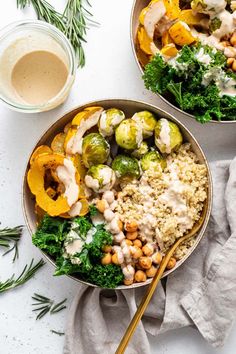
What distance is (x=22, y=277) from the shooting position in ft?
8.29

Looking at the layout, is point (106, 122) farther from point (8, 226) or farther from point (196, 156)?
point (8, 226)

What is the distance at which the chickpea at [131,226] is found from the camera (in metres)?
2.21

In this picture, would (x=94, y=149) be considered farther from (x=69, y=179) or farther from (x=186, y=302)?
(x=186, y=302)

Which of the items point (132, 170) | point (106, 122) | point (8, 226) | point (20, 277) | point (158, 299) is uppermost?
point (106, 122)

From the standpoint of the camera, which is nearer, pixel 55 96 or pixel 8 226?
pixel 55 96

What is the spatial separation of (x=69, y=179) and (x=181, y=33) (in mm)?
729

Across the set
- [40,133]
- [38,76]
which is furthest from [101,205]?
[38,76]

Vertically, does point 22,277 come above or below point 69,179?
below

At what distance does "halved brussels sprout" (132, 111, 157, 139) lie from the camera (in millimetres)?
2316

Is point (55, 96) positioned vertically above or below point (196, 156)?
above

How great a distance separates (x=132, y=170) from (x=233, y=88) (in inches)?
20.7

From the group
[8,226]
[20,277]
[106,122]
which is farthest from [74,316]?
[106,122]

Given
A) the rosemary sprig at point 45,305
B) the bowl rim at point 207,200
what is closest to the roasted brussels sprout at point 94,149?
the bowl rim at point 207,200

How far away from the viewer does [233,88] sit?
2.35 metres
